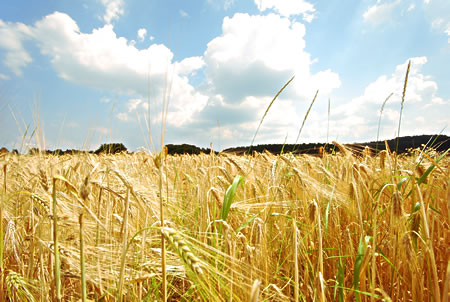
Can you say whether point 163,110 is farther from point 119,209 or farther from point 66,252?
point 119,209

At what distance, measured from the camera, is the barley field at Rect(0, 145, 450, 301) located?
0.85 meters

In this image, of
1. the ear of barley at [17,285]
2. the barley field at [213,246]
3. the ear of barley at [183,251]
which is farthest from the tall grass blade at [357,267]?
the ear of barley at [17,285]

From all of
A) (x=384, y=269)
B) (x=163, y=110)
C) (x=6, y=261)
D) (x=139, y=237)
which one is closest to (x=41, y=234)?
(x=139, y=237)

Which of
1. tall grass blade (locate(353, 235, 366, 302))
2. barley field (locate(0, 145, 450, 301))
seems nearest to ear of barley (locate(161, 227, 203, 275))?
barley field (locate(0, 145, 450, 301))

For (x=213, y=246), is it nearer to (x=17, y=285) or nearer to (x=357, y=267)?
(x=357, y=267)

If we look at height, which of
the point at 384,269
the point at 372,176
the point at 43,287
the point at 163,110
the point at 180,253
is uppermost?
the point at 163,110

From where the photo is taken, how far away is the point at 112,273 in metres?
1.11

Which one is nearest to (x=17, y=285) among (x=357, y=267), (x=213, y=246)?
(x=213, y=246)

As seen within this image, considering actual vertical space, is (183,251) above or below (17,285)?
above

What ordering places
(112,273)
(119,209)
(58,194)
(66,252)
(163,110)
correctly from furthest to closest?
1. (119,209)
2. (58,194)
3. (112,273)
4. (66,252)
5. (163,110)

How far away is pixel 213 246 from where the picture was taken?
4.24 feet

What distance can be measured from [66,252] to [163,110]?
2.21 feet

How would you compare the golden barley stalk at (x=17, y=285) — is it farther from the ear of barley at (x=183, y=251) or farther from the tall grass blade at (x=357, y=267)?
the tall grass blade at (x=357, y=267)

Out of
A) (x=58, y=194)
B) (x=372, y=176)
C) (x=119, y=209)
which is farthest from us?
(x=119, y=209)
